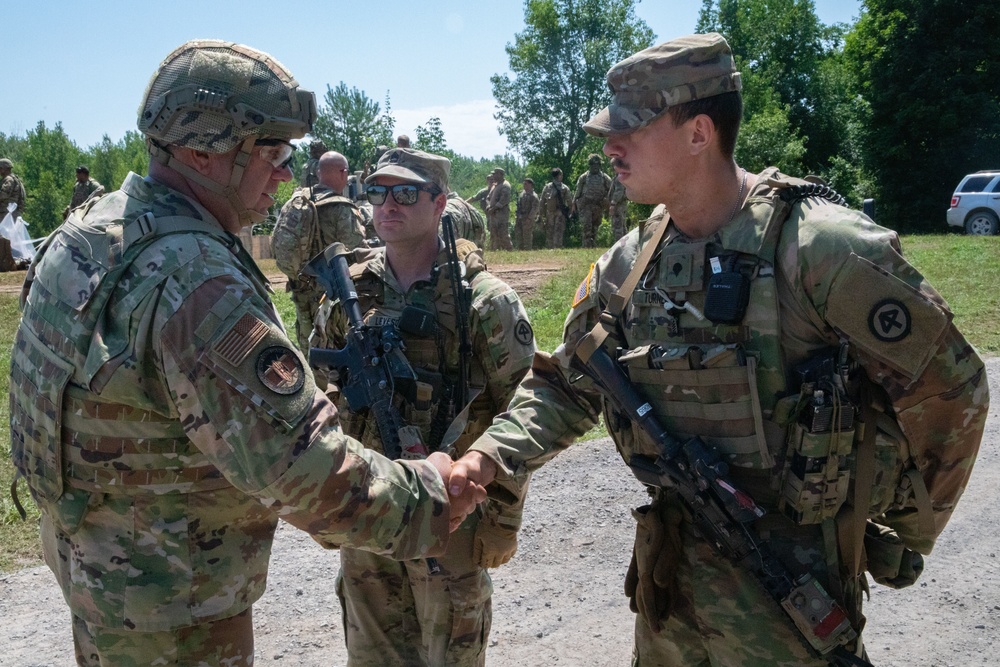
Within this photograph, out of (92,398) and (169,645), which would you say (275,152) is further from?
(169,645)

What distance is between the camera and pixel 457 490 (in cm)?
298

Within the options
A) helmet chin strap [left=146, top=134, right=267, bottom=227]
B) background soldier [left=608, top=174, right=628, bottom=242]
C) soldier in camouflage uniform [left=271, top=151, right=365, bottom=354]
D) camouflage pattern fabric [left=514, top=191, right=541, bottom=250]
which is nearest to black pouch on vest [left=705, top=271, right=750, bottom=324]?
helmet chin strap [left=146, top=134, right=267, bottom=227]

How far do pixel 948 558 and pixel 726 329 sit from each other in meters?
3.43

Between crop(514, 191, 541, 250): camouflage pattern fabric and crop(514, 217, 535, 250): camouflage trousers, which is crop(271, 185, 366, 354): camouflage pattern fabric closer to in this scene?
crop(514, 191, 541, 250): camouflage pattern fabric

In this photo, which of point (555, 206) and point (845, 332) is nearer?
point (845, 332)

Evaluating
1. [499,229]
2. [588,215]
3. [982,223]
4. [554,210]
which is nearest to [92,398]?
[499,229]

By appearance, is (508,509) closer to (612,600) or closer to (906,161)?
(612,600)

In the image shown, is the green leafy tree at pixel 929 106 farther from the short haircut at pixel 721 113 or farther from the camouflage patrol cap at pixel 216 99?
the camouflage patrol cap at pixel 216 99

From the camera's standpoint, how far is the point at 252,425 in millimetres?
2330

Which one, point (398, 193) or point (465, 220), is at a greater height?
point (398, 193)

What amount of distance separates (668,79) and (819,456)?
1.18 m

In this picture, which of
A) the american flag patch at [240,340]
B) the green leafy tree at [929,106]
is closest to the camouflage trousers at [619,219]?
the green leafy tree at [929,106]

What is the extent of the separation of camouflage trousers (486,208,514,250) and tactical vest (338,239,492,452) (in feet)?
73.5

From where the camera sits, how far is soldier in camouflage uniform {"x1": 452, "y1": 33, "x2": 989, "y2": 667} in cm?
250
